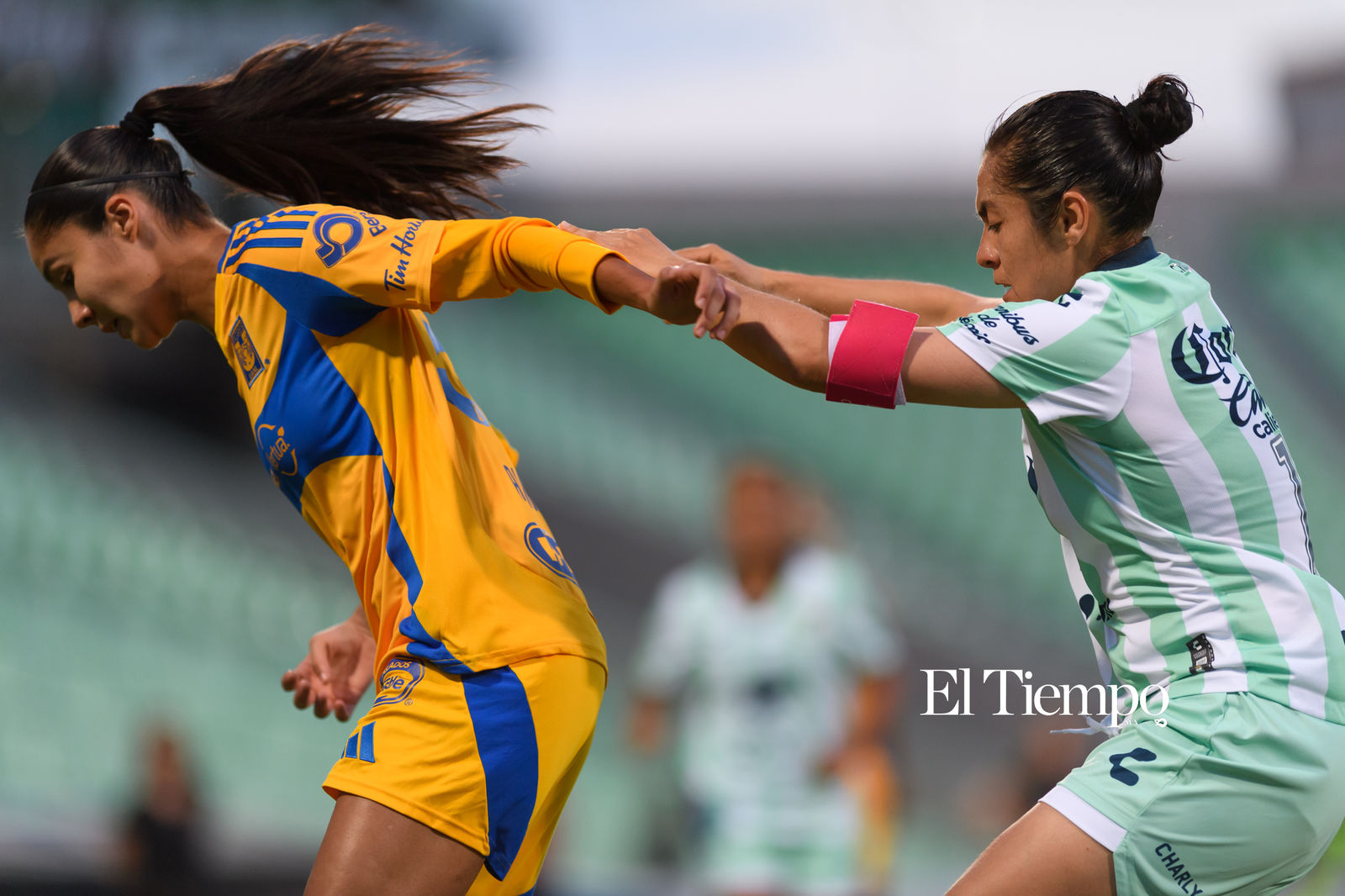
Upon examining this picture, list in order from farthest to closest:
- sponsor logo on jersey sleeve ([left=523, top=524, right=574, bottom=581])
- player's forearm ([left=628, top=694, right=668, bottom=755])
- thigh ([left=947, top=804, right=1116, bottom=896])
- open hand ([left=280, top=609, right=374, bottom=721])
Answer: player's forearm ([left=628, top=694, right=668, bottom=755]), open hand ([left=280, top=609, right=374, bottom=721]), sponsor logo on jersey sleeve ([left=523, top=524, right=574, bottom=581]), thigh ([left=947, top=804, right=1116, bottom=896])

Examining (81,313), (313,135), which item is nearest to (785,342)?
(313,135)

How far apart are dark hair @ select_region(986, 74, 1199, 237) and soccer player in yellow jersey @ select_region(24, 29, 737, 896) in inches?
23.2

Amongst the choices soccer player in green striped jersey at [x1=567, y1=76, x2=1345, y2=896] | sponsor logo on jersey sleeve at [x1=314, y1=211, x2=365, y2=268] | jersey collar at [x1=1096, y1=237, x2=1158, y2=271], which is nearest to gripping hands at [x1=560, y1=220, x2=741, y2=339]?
soccer player in green striped jersey at [x1=567, y1=76, x2=1345, y2=896]

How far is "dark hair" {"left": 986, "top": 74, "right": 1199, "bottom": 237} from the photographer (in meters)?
2.36

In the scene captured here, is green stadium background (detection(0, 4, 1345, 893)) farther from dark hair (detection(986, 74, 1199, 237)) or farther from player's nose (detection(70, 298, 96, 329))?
dark hair (detection(986, 74, 1199, 237))

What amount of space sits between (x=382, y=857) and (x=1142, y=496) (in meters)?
1.41

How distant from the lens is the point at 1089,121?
238 cm

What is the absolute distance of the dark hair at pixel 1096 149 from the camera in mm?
2355

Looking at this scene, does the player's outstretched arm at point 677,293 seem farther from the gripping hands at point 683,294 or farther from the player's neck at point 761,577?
the player's neck at point 761,577

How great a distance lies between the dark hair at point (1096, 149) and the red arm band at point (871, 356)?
1.07 ft

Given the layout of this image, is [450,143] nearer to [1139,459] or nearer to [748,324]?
[748,324]

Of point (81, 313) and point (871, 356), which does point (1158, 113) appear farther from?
point (81, 313)

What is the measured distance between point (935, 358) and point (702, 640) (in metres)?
3.78

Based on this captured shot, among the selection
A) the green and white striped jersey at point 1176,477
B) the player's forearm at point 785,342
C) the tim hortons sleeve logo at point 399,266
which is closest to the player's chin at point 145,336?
the tim hortons sleeve logo at point 399,266
